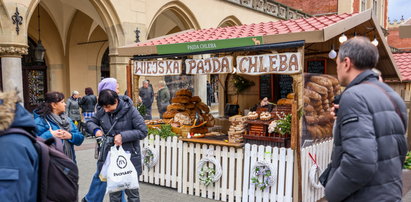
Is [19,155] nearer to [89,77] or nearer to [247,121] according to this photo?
[247,121]

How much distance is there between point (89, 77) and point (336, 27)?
12.4 metres

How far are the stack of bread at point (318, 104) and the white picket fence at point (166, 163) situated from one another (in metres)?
2.16

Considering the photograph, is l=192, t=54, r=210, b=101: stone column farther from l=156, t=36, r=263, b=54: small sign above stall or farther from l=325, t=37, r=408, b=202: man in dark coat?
l=325, t=37, r=408, b=202: man in dark coat

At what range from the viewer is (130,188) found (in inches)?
143

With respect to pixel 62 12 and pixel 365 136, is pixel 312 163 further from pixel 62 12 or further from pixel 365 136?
pixel 62 12

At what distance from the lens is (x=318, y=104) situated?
4910mm

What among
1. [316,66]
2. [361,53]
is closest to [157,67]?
[316,66]

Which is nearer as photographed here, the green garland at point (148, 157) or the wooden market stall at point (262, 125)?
the wooden market stall at point (262, 125)

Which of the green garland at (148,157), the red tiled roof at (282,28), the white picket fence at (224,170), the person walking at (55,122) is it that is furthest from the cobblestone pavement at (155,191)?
the red tiled roof at (282,28)

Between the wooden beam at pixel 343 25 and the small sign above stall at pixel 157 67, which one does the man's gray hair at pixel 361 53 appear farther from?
the small sign above stall at pixel 157 67

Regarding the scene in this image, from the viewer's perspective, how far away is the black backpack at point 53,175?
1.72 metres

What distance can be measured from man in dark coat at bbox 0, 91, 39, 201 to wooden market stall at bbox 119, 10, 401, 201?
10.9 feet

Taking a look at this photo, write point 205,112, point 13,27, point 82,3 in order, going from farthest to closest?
point 82,3
point 13,27
point 205,112

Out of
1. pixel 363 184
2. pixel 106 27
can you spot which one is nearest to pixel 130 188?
pixel 363 184
